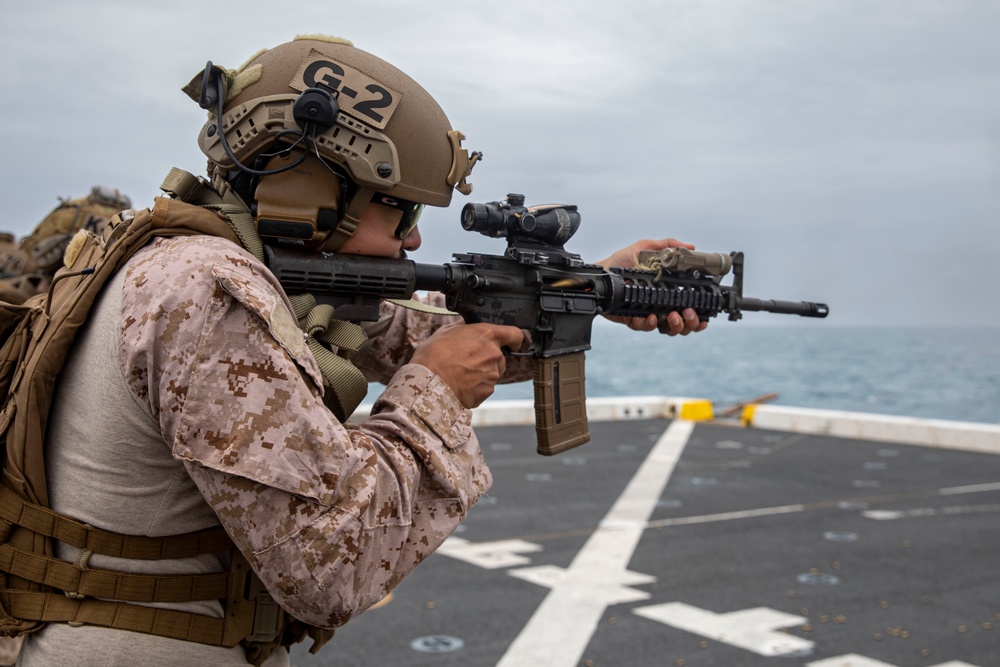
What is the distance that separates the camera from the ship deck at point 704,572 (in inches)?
221

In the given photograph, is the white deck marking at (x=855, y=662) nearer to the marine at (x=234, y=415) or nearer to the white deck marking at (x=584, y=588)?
the white deck marking at (x=584, y=588)

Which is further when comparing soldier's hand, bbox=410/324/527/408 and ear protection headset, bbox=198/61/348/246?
soldier's hand, bbox=410/324/527/408

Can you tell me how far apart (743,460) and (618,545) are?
196 inches

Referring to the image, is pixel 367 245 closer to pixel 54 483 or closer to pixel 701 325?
pixel 54 483

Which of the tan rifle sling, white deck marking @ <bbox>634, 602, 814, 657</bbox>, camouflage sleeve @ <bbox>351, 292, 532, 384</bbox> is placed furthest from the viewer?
white deck marking @ <bbox>634, 602, 814, 657</bbox>

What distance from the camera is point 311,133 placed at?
2193 mm

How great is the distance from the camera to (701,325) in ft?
13.1

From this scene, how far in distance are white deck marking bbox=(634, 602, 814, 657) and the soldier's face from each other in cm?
401

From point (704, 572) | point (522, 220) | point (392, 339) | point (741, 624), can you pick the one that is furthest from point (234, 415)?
point (704, 572)

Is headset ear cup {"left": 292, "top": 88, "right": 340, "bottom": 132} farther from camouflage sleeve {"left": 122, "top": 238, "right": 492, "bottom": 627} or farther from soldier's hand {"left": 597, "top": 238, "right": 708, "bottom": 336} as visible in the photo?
soldier's hand {"left": 597, "top": 238, "right": 708, "bottom": 336}

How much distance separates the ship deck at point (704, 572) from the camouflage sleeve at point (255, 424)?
12.0ft

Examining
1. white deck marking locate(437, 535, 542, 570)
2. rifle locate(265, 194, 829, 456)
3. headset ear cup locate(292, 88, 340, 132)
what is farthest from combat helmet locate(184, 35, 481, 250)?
white deck marking locate(437, 535, 542, 570)

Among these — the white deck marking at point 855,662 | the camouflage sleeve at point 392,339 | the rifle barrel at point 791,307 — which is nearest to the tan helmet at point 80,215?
the camouflage sleeve at point 392,339

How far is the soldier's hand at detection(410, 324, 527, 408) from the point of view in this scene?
2.35 m
